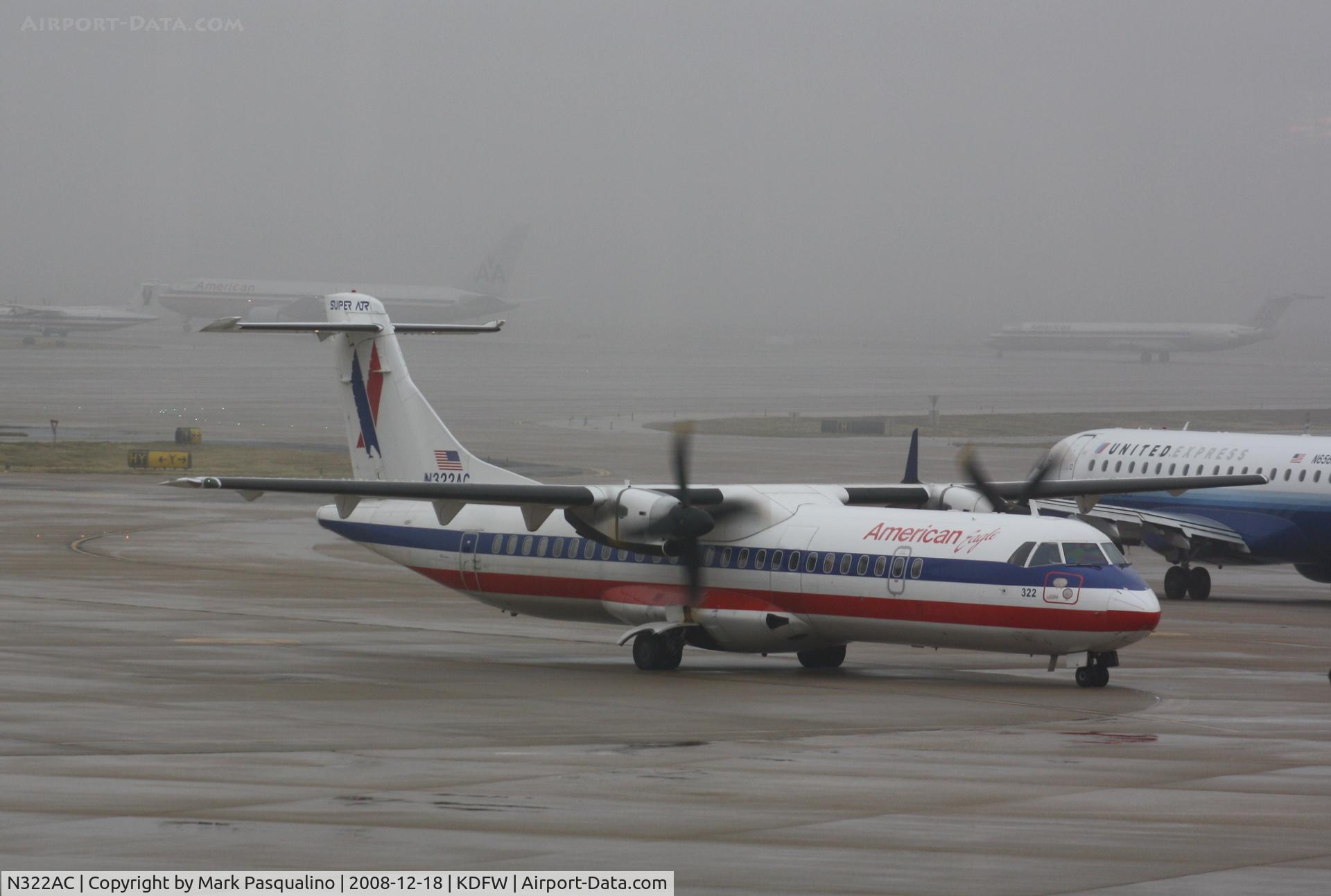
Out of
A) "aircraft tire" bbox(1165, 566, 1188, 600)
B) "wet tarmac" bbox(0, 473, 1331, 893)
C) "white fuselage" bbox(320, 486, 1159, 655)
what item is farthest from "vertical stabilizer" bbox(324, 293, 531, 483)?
"aircraft tire" bbox(1165, 566, 1188, 600)

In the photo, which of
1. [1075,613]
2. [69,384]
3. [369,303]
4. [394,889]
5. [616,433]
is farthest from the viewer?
[69,384]

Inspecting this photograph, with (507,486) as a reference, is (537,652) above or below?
below

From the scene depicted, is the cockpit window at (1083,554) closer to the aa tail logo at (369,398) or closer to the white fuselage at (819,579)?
the white fuselage at (819,579)

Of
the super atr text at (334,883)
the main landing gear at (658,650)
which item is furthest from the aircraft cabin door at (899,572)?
the super atr text at (334,883)

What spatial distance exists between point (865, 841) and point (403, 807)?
379 centimetres

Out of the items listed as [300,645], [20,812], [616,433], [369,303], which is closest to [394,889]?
[20,812]

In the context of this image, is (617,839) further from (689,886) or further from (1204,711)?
(1204,711)

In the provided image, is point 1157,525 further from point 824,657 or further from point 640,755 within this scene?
point 640,755

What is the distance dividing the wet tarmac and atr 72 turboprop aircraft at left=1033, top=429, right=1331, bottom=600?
3.21m

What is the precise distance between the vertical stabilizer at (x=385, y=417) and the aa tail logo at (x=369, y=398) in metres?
0.01

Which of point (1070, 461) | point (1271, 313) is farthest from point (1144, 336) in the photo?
point (1070, 461)

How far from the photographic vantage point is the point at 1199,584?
38562 mm

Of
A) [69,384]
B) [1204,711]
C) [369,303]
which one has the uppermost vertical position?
[369,303]

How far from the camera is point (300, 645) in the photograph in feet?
93.9
